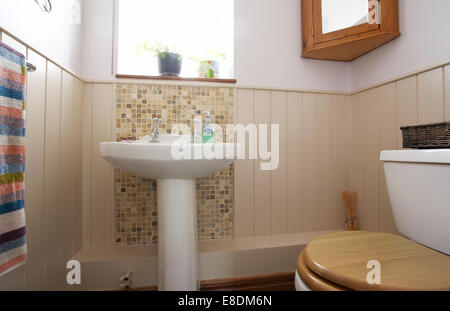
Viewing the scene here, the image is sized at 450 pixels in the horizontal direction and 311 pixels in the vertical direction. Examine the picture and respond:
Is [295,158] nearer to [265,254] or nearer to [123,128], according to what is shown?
[265,254]

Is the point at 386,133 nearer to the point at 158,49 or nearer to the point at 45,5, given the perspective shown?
the point at 158,49

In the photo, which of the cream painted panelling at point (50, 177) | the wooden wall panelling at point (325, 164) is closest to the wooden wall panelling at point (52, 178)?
the cream painted panelling at point (50, 177)

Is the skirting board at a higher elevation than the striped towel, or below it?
below

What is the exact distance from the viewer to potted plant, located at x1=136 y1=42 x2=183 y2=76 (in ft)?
4.77

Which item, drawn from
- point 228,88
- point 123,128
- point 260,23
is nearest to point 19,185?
point 123,128

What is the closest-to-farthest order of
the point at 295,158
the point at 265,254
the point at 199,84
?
the point at 265,254 → the point at 199,84 → the point at 295,158

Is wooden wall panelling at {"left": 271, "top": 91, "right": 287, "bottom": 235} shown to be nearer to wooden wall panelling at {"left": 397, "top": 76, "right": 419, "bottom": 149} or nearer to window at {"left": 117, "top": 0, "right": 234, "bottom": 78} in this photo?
window at {"left": 117, "top": 0, "right": 234, "bottom": 78}

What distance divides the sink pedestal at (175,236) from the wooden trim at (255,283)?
0.30 meters

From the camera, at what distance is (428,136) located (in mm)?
873

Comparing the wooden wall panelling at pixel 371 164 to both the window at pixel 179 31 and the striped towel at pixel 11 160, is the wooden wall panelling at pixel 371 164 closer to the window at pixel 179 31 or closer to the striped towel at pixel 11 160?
the window at pixel 179 31

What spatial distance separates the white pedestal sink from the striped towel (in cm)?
Answer: 28

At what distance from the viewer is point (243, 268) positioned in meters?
1.35

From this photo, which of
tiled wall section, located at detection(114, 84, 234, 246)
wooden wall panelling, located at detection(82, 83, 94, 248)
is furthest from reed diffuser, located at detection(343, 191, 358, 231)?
wooden wall panelling, located at detection(82, 83, 94, 248)

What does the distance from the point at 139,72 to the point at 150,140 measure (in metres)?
0.59
